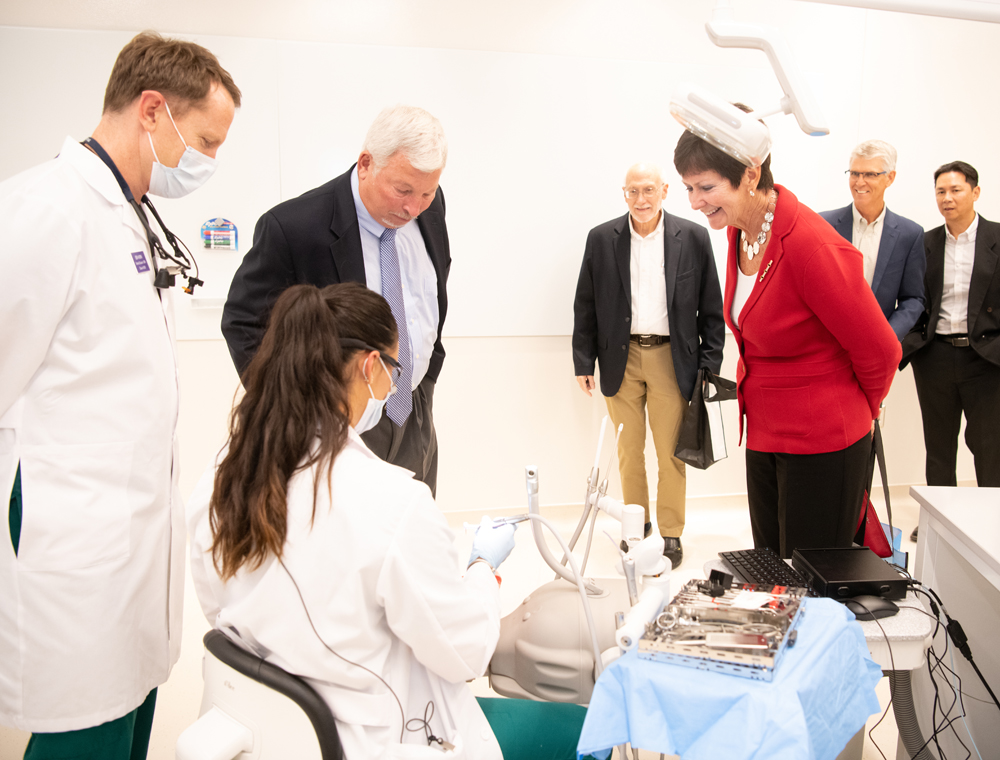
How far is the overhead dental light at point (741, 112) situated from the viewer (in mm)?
1261

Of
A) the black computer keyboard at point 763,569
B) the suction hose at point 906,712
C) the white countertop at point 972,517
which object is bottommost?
the suction hose at point 906,712

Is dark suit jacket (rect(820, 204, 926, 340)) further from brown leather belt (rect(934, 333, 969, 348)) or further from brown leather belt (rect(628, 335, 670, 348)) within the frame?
brown leather belt (rect(628, 335, 670, 348))

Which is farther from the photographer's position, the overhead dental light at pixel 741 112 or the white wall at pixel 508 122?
the white wall at pixel 508 122

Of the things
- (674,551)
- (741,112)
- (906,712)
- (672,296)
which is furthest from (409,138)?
(674,551)

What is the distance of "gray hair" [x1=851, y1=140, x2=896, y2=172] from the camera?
328 centimetres

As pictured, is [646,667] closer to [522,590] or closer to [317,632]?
[317,632]

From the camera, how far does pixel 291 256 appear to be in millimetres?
1816

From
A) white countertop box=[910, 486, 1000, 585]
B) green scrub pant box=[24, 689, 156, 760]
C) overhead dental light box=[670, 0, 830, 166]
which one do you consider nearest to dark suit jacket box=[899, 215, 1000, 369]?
white countertop box=[910, 486, 1000, 585]

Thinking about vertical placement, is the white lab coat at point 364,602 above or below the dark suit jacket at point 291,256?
below

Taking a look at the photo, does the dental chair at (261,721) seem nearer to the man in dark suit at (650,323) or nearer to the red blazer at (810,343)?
the red blazer at (810,343)

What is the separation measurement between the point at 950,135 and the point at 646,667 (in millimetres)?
3830

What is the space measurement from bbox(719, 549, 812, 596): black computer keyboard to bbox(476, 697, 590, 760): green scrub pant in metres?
0.46

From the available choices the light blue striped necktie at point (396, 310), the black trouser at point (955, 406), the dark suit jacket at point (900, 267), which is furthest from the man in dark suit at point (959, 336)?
the light blue striped necktie at point (396, 310)

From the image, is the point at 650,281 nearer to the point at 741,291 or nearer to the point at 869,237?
the point at 869,237
